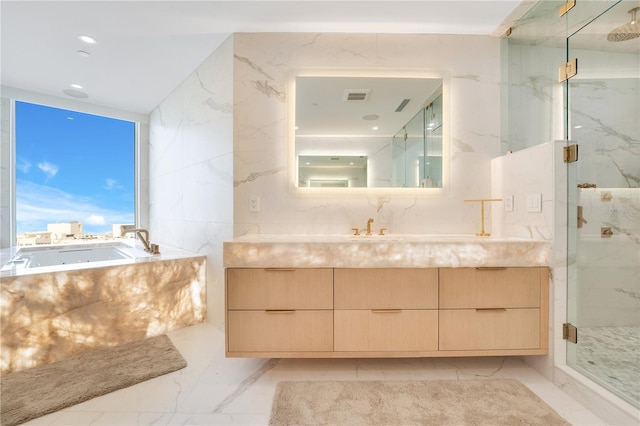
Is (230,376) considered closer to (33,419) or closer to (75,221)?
(33,419)

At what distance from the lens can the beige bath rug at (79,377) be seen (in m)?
1.37

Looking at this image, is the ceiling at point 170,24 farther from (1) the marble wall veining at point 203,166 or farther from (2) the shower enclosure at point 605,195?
(2) the shower enclosure at point 605,195

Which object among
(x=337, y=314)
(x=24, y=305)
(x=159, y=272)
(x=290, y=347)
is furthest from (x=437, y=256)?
(x=24, y=305)

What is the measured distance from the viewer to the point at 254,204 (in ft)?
6.89

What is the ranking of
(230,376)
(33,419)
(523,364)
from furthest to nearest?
(523,364) → (230,376) → (33,419)

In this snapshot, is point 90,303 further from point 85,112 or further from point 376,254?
point 85,112

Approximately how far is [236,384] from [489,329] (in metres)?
1.50

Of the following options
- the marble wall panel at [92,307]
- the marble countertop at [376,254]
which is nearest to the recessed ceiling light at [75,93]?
the marble wall panel at [92,307]

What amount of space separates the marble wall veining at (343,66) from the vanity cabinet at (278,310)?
56 centimetres

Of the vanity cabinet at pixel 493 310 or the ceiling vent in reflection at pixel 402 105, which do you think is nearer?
the vanity cabinet at pixel 493 310

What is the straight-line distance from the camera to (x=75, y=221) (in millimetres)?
3512

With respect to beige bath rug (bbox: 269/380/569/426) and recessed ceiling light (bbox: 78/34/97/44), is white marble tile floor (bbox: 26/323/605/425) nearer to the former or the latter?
beige bath rug (bbox: 269/380/569/426)

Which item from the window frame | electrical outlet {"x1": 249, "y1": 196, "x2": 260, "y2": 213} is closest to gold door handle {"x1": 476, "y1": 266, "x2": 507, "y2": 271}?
electrical outlet {"x1": 249, "y1": 196, "x2": 260, "y2": 213}

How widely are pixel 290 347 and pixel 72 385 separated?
1.22m
